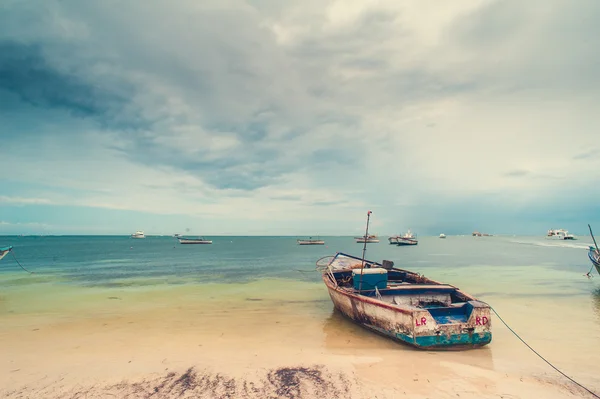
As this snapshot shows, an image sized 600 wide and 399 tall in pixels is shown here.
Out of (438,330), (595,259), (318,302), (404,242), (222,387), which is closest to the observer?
(222,387)

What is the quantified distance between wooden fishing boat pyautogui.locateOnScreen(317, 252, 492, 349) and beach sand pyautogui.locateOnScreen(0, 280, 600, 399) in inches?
17.5

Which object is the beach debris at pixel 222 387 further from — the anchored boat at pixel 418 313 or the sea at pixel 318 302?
the sea at pixel 318 302

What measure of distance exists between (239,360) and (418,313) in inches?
228

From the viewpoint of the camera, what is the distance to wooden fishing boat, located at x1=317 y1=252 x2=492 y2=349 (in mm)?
9852

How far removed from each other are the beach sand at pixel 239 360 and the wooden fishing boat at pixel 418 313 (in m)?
0.44

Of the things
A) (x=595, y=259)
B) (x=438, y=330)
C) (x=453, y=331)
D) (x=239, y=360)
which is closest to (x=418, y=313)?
(x=438, y=330)

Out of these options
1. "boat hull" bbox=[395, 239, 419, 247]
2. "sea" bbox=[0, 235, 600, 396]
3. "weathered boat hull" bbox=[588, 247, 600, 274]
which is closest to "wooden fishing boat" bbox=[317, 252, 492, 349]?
"sea" bbox=[0, 235, 600, 396]

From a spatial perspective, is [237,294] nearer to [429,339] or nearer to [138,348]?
[138,348]

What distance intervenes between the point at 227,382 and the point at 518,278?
98.0ft

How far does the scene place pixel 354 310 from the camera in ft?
42.3

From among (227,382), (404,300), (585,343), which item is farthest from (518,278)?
(227,382)

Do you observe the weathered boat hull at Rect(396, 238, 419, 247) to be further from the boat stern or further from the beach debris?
the beach debris

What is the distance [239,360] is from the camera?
379 inches

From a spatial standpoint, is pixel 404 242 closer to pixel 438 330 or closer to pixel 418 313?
pixel 438 330
